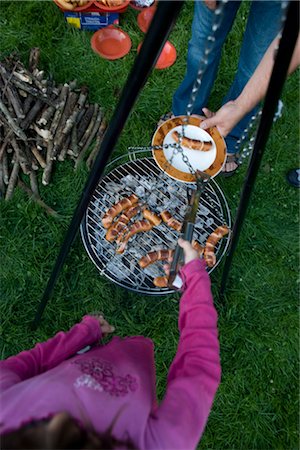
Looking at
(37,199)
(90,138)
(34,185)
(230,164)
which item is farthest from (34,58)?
(230,164)

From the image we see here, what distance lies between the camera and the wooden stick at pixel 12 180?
3.31 metres

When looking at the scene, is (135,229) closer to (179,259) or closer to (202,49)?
(179,259)

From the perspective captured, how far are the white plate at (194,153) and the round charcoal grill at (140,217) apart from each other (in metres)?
0.28

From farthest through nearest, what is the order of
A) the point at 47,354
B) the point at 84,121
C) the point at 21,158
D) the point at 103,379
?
the point at 84,121
the point at 21,158
the point at 47,354
the point at 103,379

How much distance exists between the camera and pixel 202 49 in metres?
2.75

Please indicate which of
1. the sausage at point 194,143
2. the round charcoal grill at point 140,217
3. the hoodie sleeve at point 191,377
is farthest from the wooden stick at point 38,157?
the hoodie sleeve at point 191,377

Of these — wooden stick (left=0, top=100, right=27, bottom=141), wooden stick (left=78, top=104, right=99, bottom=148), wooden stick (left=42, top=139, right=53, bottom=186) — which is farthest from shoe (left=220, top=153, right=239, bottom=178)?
wooden stick (left=0, top=100, right=27, bottom=141)

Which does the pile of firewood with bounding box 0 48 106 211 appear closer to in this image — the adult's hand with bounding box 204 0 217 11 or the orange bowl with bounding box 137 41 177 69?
the orange bowl with bounding box 137 41 177 69

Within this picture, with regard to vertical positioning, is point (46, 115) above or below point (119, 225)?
above

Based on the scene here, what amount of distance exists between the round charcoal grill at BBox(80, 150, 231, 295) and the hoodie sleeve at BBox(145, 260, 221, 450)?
3.34 feet

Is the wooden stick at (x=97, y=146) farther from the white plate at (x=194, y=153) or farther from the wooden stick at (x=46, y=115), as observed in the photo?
the white plate at (x=194, y=153)

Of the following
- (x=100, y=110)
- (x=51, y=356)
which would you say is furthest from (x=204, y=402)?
(x=100, y=110)

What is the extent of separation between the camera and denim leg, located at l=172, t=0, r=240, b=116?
2473mm

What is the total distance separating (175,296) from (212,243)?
491mm
